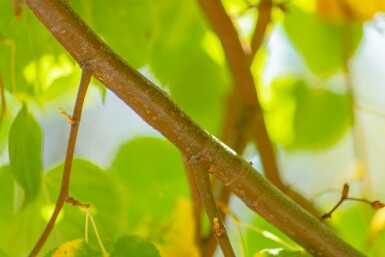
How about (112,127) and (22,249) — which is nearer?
(22,249)

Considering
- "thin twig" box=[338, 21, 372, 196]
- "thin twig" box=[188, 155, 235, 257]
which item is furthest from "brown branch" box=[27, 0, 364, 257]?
"thin twig" box=[338, 21, 372, 196]

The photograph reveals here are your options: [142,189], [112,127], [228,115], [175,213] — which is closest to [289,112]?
[228,115]

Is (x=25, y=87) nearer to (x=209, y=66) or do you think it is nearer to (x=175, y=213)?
(x=175, y=213)

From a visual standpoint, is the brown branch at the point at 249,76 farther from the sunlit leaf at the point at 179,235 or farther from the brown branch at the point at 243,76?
the sunlit leaf at the point at 179,235

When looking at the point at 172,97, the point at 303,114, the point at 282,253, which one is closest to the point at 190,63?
the point at 172,97

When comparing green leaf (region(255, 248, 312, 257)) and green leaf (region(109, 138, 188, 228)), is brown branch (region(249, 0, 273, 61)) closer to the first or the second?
green leaf (region(109, 138, 188, 228))

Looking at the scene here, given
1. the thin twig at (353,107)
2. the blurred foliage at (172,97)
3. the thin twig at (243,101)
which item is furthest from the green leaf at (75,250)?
the thin twig at (353,107)
